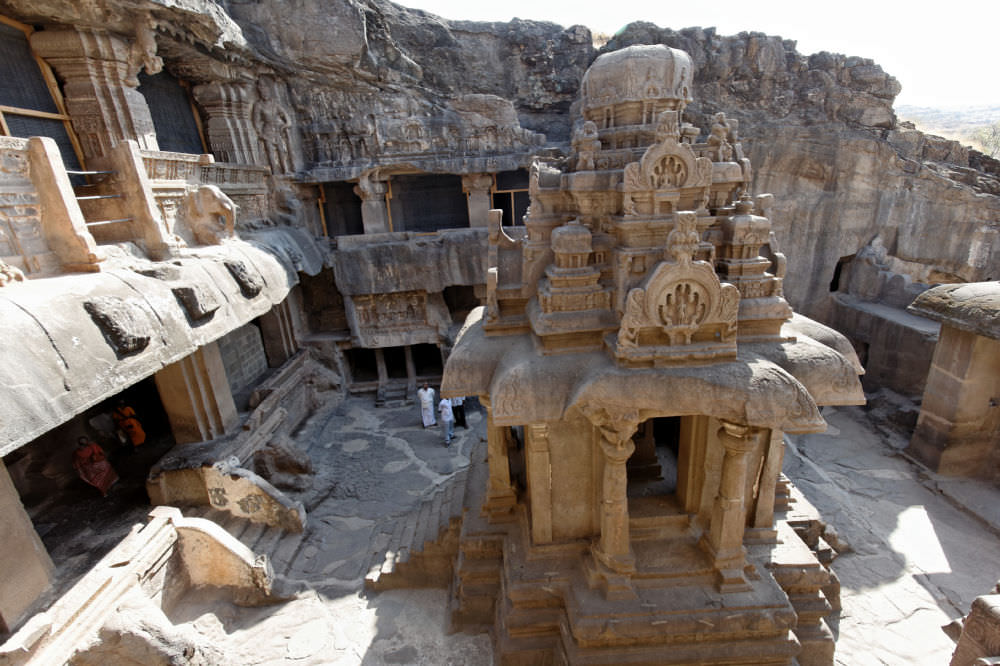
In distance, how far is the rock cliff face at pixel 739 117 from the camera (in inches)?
602

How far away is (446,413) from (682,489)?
6956 millimetres

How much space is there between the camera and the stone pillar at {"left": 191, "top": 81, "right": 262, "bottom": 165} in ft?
40.9

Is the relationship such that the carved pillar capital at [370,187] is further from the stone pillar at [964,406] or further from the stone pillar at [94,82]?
the stone pillar at [964,406]

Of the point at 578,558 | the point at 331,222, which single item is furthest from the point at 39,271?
the point at 331,222

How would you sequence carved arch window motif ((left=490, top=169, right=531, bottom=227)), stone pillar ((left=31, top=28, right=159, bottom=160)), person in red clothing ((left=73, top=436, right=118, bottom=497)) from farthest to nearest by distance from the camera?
1. carved arch window motif ((left=490, top=169, right=531, bottom=227))
2. stone pillar ((left=31, top=28, right=159, bottom=160))
3. person in red clothing ((left=73, top=436, right=118, bottom=497))

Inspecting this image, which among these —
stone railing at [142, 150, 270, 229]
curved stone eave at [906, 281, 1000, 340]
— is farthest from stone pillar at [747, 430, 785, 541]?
stone railing at [142, 150, 270, 229]

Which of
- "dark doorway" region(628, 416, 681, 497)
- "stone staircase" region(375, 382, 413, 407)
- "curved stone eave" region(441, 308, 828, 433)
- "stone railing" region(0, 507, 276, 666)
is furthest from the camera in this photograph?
"stone staircase" region(375, 382, 413, 407)

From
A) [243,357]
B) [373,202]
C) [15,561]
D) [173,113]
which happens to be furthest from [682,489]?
→ [173,113]

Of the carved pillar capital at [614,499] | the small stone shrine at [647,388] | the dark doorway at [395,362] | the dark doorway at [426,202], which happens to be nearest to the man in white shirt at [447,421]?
the dark doorway at [395,362]

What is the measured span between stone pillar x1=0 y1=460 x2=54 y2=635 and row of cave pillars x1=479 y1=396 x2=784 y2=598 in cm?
569

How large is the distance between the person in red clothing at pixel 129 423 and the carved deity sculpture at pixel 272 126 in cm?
827

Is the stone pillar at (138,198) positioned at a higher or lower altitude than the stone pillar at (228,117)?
lower

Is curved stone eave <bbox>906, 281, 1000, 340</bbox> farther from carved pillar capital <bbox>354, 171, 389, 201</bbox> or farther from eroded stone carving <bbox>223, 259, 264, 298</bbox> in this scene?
carved pillar capital <bbox>354, 171, 389, 201</bbox>

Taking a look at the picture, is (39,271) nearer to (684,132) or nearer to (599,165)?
(599,165)
